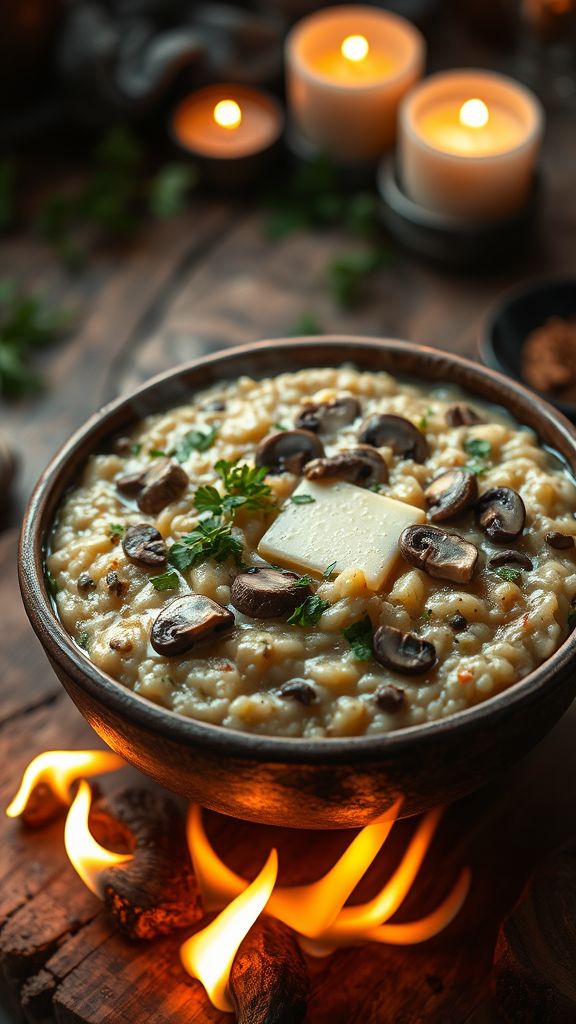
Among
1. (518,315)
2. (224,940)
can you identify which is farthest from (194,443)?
(518,315)

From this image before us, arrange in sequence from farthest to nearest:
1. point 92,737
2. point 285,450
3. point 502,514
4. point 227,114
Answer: point 227,114 < point 92,737 < point 285,450 < point 502,514

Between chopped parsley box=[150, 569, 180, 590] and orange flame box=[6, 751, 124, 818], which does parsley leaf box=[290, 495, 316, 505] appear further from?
orange flame box=[6, 751, 124, 818]

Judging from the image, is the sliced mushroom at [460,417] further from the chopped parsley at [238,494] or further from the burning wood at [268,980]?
the burning wood at [268,980]

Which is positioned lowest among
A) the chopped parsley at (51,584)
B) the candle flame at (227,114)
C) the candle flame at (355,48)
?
the chopped parsley at (51,584)

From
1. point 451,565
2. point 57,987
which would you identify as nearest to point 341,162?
point 451,565

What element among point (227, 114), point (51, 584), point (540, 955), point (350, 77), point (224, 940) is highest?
point (350, 77)

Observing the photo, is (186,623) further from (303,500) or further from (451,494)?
(451,494)

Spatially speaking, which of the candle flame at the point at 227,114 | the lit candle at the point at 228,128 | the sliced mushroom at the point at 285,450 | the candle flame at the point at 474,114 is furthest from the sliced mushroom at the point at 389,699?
A: the candle flame at the point at 227,114

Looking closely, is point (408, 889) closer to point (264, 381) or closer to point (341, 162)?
point (264, 381)
